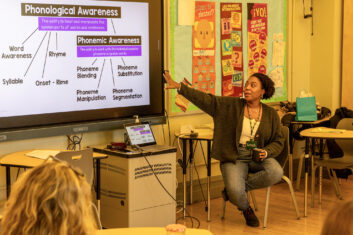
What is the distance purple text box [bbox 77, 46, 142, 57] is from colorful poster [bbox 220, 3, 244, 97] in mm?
1270

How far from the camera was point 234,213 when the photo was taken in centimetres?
551

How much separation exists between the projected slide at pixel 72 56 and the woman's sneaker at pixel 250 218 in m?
1.30

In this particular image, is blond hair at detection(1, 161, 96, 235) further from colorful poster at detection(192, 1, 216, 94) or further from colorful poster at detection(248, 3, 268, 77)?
colorful poster at detection(248, 3, 268, 77)

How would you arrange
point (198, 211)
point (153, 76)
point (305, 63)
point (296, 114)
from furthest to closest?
point (305, 63) → point (296, 114) → point (198, 211) → point (153, 76)

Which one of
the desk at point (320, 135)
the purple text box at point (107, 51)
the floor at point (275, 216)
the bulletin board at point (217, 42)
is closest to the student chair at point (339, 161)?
the floor at point (275, 216)

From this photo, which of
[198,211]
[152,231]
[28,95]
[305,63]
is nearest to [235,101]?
[198,211]

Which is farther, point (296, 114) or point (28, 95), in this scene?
point (296, 114)

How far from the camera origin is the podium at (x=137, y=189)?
183 inches

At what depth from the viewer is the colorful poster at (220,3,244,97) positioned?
6031mm

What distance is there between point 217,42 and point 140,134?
1564 millimetres

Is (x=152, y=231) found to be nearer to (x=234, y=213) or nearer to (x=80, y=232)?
(x=80, y=232)

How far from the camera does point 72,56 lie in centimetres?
459

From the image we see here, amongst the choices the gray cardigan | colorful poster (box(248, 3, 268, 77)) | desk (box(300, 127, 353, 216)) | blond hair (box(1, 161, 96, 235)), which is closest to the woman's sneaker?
the gray cardigan

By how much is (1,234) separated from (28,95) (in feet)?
9.63
